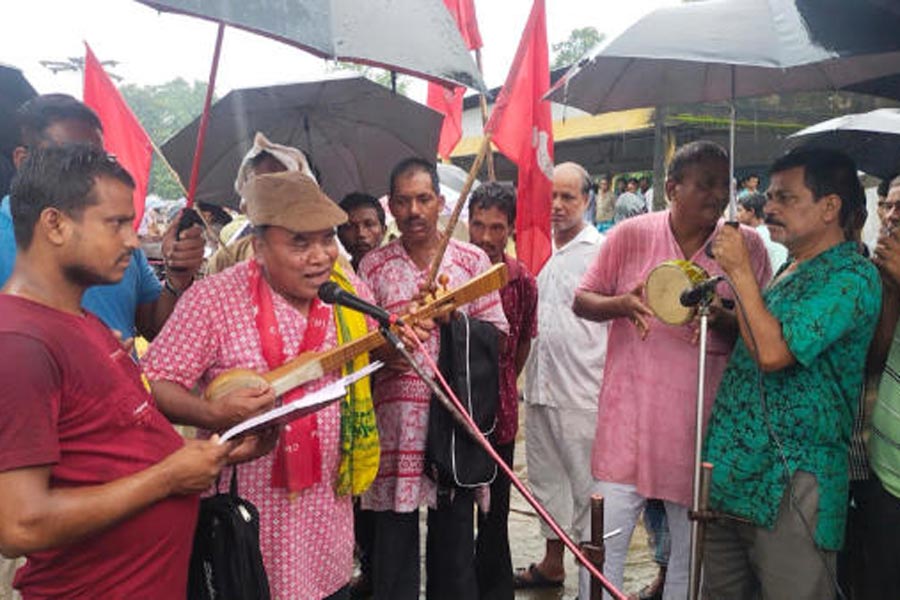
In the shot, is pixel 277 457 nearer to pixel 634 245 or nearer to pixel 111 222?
pixel 111 222

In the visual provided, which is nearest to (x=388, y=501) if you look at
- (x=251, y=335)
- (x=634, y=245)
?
(x=251, y=335)

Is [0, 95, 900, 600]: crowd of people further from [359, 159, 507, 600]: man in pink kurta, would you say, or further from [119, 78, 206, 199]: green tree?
[119, 78, 206, 199]: green tree

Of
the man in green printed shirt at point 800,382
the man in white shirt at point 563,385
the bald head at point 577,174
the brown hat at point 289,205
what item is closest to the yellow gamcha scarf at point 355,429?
the brown hat at point 289,205

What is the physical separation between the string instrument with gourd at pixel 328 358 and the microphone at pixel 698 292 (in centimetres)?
64

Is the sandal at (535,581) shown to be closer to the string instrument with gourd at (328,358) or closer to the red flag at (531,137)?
the red flag at (531,137)

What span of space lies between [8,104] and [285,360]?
234 cm

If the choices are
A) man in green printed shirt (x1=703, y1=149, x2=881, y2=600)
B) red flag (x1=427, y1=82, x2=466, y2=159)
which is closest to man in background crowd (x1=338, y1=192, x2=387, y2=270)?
red flag (x1=427, y1=82, x2=466, y2=159)

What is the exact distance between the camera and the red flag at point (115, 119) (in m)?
4.06

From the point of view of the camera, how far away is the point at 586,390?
4164 millimetres

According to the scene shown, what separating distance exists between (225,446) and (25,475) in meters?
0.43

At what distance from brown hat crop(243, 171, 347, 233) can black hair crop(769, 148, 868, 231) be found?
5.53ft

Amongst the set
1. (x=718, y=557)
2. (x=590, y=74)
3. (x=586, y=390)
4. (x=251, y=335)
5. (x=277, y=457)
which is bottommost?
(x=718, y=557)

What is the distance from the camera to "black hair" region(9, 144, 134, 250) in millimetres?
1621

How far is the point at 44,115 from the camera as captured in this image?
262 cm
